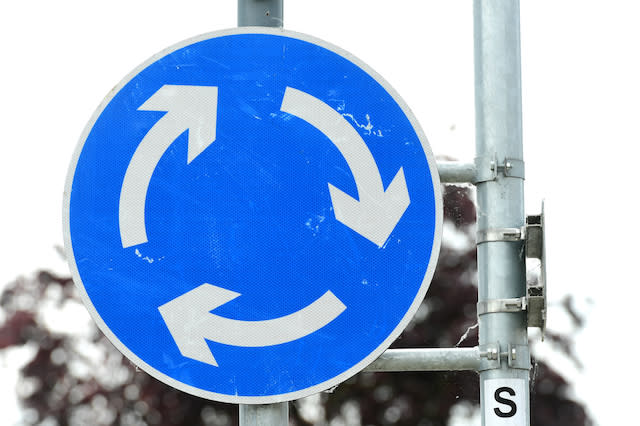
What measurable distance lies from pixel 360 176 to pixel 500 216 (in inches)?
25.7

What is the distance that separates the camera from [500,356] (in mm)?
2711

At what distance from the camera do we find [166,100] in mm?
2162

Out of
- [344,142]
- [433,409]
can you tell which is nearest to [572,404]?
[433,409]

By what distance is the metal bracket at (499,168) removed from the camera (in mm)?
2768

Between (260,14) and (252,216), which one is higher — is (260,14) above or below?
above

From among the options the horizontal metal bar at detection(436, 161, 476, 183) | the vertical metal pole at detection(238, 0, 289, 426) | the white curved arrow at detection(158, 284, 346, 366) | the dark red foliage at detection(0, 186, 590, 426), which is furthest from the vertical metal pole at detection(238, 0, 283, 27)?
the dark red foliage at detection(0, 186, 590, 426)

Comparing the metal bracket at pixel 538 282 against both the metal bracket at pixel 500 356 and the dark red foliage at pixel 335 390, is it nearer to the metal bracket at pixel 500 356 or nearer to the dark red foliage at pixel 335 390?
the metal bracket at pixel 500 356

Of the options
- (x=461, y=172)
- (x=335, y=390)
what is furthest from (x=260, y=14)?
(x=335, y=390)

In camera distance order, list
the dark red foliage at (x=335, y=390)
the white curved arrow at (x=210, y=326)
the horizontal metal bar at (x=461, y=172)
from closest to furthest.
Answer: the white curved arrow at (x=210, y=326) → the horizontal metal bar at (x=461, y=172) → the dark red foliage at (x=335, y=390)

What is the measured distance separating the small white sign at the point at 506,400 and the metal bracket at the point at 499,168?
42 centimetres

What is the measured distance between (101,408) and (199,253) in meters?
8.70

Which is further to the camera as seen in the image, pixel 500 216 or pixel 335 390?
pixel 335 390

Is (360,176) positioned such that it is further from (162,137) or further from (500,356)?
(500,356)

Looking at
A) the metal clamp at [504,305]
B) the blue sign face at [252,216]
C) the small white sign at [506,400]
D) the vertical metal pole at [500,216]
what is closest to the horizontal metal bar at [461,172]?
the vertical metal pole at [500,216]
